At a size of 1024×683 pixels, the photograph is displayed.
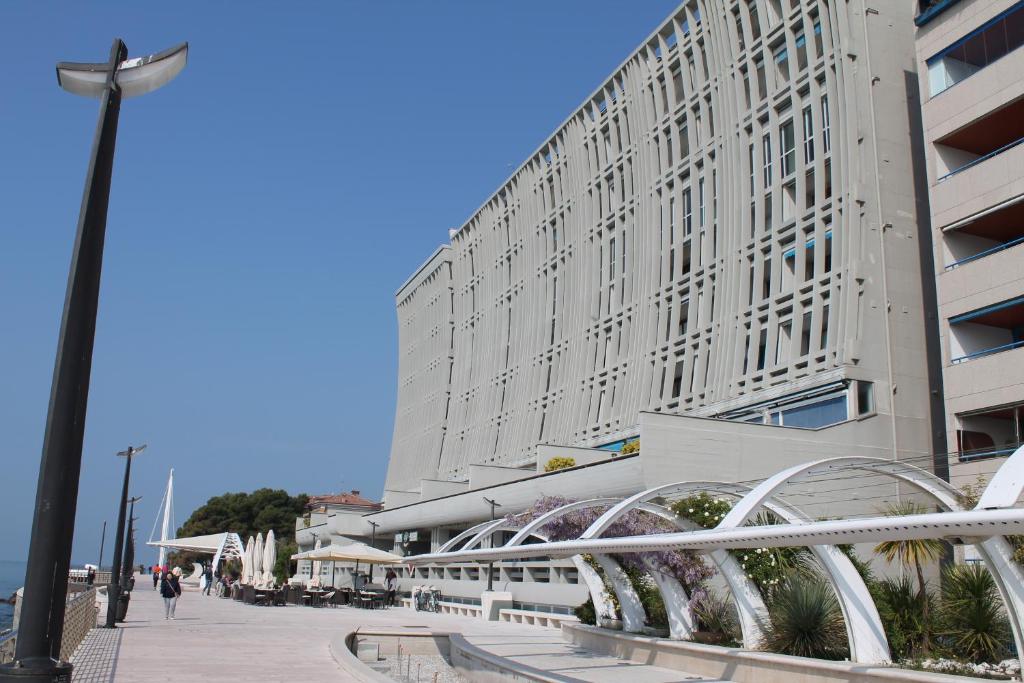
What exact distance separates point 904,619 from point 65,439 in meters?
13.8

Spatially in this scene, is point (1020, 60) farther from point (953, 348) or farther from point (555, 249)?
point (555, 249)

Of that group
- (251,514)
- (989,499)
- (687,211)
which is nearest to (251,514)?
(251,514)

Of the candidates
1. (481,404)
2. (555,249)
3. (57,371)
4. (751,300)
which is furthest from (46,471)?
(481,404)

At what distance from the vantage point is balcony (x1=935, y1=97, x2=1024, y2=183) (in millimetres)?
27938

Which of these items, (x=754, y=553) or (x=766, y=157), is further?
(x=766, y=157)

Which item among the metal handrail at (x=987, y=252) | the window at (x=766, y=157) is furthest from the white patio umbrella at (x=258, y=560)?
the metal handrail at (x=987, y=252)

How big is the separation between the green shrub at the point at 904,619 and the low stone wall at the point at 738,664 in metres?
1.50

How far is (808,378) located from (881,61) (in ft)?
38.0

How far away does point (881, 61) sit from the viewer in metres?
32.6

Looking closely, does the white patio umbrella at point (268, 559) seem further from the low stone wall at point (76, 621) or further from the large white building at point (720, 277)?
the low stone wall at point (76, 621)

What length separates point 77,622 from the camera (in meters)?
18.2

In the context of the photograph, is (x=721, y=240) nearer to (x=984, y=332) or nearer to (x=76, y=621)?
(x=984, y=332)

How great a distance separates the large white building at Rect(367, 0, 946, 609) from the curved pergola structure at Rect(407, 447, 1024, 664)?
13.6 ft

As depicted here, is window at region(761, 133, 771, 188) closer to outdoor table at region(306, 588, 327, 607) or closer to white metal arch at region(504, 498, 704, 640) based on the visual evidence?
white metal arch at region(504, 498, 704, 640)
